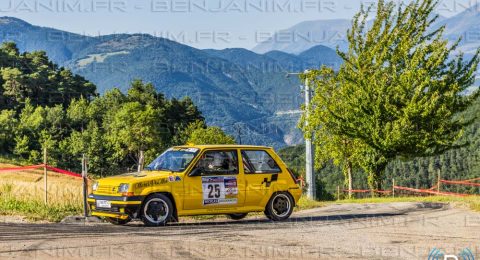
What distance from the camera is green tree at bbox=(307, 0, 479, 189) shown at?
102 ft

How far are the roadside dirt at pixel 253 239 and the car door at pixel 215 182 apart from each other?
0.51 meters

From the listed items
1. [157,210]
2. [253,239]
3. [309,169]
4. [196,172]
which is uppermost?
[196,172]

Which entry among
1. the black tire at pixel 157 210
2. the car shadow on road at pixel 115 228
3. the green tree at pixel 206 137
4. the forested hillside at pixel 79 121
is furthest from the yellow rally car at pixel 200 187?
the green tree at pixel 206 137

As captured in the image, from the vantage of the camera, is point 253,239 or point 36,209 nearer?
point 253,239

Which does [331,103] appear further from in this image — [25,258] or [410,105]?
[25,258]

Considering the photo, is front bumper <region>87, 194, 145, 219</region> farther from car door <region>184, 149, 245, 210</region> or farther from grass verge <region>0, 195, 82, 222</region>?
grass verge <region>0, 195, 82, 222</region>

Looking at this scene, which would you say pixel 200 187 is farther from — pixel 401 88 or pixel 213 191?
pixel 401 88

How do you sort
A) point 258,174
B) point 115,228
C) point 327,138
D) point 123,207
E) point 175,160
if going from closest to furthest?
point 115,228, point 123,207, point 175,160, point 258,174, point 327,138

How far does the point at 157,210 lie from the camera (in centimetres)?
1299

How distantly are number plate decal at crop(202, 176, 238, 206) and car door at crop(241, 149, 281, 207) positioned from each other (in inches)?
14.3

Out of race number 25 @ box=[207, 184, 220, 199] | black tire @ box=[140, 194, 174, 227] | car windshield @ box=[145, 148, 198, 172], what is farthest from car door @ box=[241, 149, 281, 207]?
black tire @ box=[140, 194, 174, 227]

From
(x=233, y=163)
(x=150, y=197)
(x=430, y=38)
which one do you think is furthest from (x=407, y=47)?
(x=150, y=197)

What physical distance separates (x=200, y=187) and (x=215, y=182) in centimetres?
39

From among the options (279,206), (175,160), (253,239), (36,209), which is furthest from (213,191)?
(36,209)
